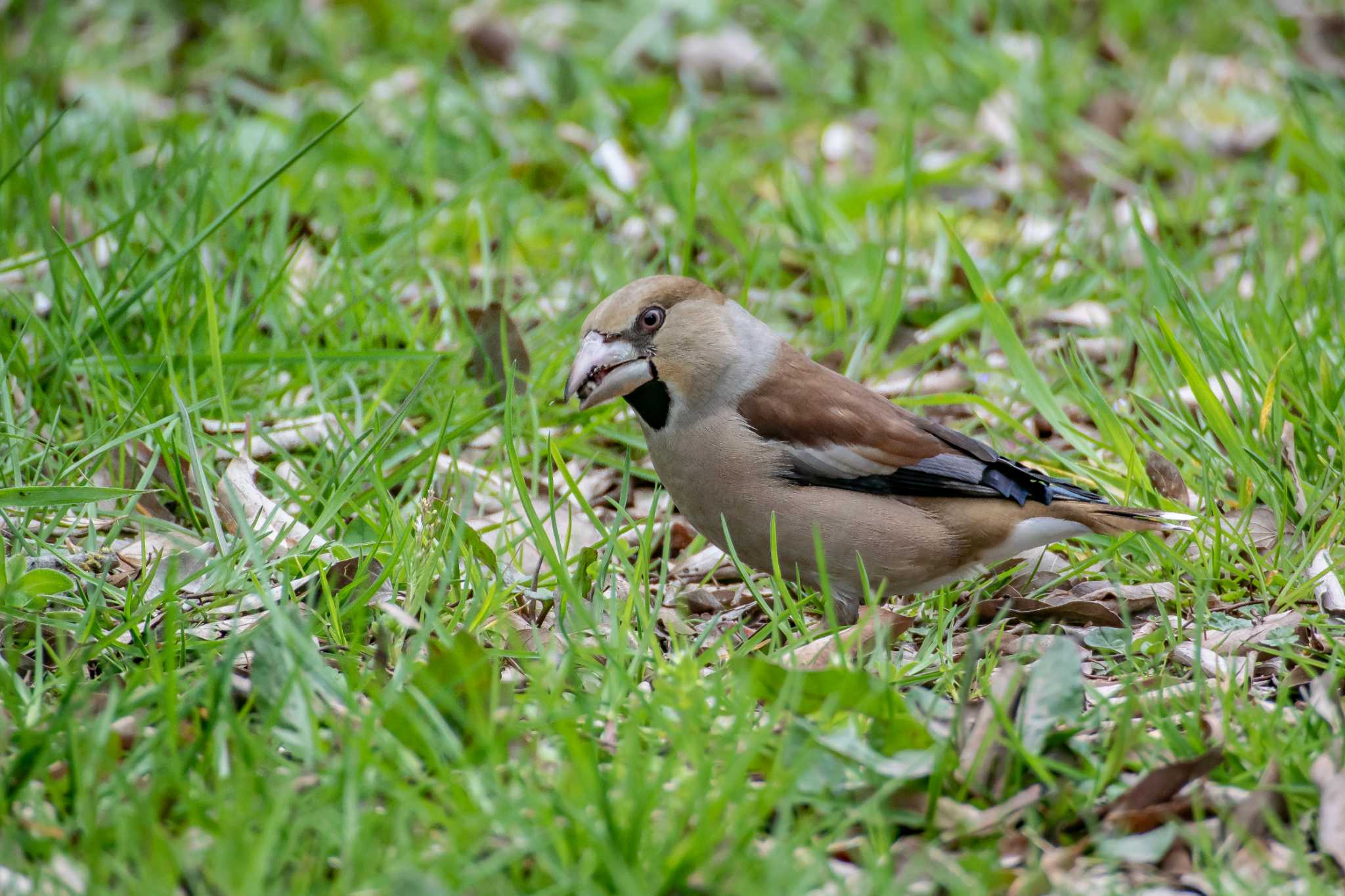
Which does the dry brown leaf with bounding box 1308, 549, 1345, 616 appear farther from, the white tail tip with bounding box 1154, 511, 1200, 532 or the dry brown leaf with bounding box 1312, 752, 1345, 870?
the dry brown leaf with bounding box 1312, 752, 1345, 870

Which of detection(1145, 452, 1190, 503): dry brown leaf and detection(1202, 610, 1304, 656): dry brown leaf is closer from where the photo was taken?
detection(1202, 610, 1304, 656): dry brown leaf

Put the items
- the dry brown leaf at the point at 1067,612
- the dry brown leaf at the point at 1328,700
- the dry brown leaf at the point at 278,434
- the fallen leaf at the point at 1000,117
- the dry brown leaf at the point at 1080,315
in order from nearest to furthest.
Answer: the dry brown leaf at the point at 1328,700 → the dry brown leaf at the point at 1067,612 → the dry brown leaf at the point at 278,434 → the dry brown leaf at the point at 1080,315 → the fallen leaf at the point at 1000,117

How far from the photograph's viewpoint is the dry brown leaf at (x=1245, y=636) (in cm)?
336

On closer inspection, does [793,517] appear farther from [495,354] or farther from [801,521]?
[495,354]

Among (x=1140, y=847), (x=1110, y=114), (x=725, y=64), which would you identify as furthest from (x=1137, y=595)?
(x=725, y=64)

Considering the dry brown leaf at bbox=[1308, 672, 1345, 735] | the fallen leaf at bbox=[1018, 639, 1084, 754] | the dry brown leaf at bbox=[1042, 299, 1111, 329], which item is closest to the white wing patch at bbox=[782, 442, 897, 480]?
the fallen leaf at bbox=[1018, 639, 1084, 754]

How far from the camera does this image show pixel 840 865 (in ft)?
8.28

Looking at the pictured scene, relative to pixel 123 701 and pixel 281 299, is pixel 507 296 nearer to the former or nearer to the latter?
pixel 281 299

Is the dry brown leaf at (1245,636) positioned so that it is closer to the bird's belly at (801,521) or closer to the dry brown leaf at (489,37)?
the bird's belly at (801,521)

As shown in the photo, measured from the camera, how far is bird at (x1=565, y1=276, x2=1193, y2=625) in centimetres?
370

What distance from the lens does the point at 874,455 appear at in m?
3.80

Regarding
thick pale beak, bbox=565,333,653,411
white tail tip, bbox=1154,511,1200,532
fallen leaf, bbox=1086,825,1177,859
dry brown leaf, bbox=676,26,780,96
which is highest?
dry brown leaf, bbox=676,26,780,96

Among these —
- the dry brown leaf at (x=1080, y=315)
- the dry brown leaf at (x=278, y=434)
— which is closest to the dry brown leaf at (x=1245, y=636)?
the dry brown leaf at (x=1080, y=315)

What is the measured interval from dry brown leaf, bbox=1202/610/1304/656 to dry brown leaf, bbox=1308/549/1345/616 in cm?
8
